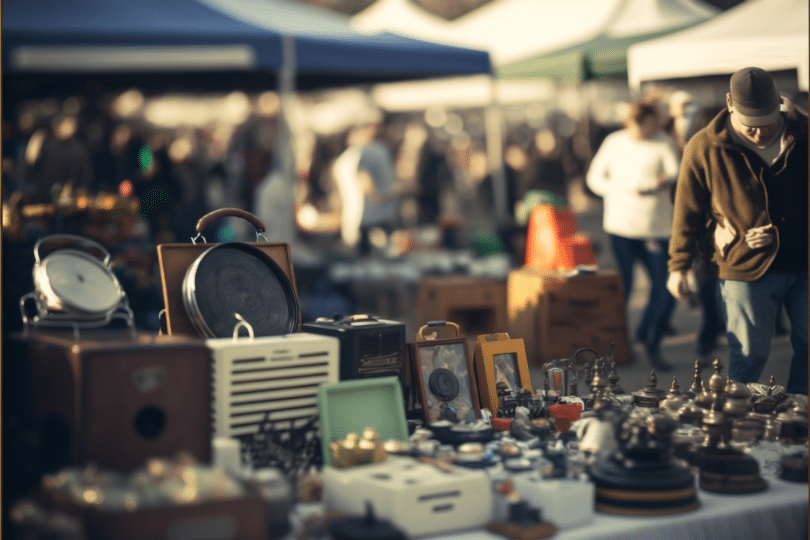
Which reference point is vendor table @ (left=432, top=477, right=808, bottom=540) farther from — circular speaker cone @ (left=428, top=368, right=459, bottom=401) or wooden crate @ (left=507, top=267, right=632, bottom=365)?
wooden crate @ (left=507, top=267, right=632, bottom=365)

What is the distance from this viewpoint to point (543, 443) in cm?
210

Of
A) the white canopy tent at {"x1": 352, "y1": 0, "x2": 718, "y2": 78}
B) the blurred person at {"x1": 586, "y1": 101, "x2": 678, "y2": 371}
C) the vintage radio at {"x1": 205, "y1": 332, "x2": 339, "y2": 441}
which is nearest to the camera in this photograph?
the vintage radio at {"x1": 205, "y1": 332, "x2": 339, "y2": 441}

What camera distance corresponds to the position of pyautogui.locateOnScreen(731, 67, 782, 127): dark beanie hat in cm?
270

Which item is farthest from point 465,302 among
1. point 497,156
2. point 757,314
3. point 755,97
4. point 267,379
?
point 497,156

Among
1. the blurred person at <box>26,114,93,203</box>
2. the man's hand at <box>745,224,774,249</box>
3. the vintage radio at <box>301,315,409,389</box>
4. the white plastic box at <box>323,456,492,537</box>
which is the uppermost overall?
the blurred person at <box>26,114,93,203</box>

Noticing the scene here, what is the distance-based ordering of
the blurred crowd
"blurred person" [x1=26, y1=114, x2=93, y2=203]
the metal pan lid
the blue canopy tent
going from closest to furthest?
the metal pan lid → the blurred crowd → the blue canopy tent → "blurred person" [x1=26, y1=114, x2=93, y2=203]

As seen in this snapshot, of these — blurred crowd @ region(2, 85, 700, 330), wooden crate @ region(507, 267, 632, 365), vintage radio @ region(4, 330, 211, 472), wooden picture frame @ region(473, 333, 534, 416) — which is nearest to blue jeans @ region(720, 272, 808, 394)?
wooden picture frame @ region(473, 333, 534, 416)

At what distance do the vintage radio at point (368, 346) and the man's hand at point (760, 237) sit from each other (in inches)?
50.4

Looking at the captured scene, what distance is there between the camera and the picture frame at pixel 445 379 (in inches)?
91.6

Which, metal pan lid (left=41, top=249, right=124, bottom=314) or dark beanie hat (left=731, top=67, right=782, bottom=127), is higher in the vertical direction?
dark beanie hat (left=731, top=67, right=782, bottom=127)

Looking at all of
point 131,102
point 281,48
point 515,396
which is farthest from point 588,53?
point 131,102

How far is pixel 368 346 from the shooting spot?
7.35ft

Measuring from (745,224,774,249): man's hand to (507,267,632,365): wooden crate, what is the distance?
2116 millimetres

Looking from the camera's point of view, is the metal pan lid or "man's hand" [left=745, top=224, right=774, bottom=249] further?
"man's hand" [left=745, top=224, right=774, bottom=249]
